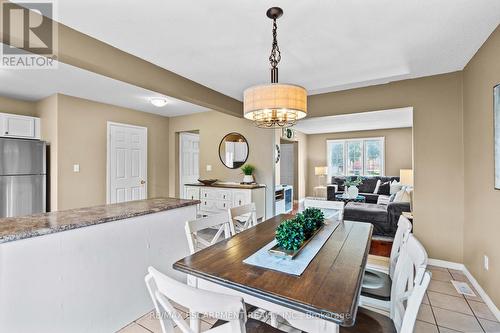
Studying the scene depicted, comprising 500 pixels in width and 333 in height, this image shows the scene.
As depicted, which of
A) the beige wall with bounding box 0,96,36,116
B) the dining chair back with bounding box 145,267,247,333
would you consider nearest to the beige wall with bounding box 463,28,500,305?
the dining chair back with bounding box 145,267,247,333

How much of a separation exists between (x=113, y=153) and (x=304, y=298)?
4467 mm

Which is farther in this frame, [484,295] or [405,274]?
[484,295]

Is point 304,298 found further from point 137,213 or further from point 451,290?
point 451,290

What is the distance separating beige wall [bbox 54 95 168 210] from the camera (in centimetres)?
374

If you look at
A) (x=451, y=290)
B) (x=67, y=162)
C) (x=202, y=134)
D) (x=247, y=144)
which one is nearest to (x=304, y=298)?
→ (x=451, y=290)

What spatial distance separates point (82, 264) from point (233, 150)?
11.2 feet

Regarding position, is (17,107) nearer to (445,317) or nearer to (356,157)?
(445,317)

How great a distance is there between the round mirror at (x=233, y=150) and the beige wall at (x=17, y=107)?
127 inches

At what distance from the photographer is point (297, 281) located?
1.06m

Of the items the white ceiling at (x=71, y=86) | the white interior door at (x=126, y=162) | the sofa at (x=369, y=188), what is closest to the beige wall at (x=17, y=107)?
the white ceiling at (x=71, y=86)

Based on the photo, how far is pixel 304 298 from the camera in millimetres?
925

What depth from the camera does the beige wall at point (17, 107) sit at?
375 cm

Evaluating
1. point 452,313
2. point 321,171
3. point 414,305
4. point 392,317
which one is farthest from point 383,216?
point 321,171

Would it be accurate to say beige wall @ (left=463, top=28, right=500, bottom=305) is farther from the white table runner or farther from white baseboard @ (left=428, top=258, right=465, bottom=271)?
the white table runner
